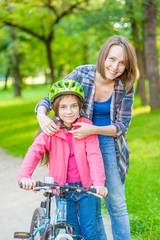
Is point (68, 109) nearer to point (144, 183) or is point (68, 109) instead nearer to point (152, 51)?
point (144, 183)

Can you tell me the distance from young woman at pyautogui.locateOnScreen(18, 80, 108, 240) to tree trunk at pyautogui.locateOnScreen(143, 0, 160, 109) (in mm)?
10624

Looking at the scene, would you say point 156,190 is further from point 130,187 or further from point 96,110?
point 96,110

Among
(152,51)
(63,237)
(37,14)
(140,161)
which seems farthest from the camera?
(37,14)

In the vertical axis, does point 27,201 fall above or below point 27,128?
below

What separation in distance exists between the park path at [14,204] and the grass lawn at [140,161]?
42 cm

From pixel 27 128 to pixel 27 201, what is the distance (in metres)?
7.11

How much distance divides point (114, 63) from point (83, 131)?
0.64 metres

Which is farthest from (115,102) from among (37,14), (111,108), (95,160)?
(37,14)

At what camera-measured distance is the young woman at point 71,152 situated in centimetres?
281

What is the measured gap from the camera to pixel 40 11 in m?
15.8

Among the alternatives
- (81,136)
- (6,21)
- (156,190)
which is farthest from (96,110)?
(6,21)

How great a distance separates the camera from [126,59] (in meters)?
2.98

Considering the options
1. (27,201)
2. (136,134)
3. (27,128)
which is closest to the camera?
(27,201)

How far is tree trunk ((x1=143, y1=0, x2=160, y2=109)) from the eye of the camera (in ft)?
42.2
